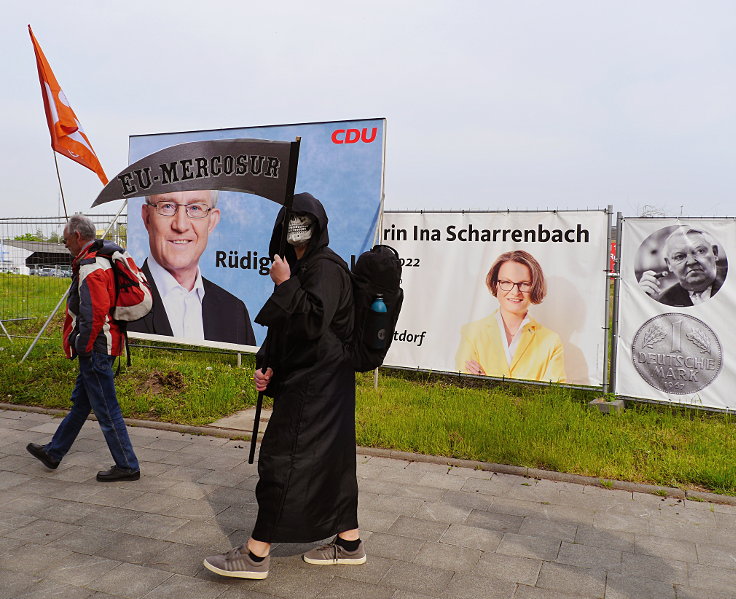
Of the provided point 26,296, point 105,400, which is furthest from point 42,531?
point 26,296

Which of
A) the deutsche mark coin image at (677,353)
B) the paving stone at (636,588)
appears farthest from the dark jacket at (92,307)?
the deutsche mark coin image at (677,353)

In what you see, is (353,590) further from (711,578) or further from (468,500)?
(711,578)

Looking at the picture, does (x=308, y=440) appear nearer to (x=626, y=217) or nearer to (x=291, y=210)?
(x=291, y=210)

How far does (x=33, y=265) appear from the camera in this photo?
41.4 feet

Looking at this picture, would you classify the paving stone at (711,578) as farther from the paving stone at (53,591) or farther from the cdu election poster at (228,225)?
the cdu election poster at (228,225)

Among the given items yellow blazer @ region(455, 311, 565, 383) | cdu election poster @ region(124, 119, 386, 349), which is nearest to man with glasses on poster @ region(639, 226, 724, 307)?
yellow blazer @ region(455, 311, 565, 383)

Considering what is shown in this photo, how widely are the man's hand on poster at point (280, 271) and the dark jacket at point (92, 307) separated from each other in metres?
2.27

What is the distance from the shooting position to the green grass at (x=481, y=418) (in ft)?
20.0

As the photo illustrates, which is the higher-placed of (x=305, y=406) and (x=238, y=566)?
(x=305, y=406)

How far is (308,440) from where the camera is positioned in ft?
12.8

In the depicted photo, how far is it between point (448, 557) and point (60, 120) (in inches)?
329

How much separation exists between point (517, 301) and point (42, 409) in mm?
5494

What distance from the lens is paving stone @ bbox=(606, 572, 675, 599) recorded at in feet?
12.6

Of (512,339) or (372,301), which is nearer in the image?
(372,301)
